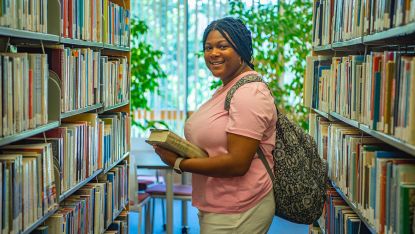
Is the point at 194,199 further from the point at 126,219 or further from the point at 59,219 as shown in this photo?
the point at 126,219

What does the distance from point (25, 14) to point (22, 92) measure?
29 cm

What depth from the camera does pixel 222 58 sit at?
8.93ft

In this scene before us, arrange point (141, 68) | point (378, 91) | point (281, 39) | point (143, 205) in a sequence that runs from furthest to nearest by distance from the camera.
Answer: point (141, 68) → point (281, 39) → point (143, 205) → point (378, 91)

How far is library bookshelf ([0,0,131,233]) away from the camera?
224cm

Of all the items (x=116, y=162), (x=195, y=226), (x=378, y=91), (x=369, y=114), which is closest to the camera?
(x=378, y=91)

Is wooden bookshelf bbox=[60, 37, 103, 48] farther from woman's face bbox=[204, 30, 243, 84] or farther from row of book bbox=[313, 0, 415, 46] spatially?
row of book bbox=[313, 0, 415, 46]

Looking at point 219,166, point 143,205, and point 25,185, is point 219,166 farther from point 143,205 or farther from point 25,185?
point 143,205

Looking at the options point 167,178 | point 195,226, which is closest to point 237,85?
point 167,178

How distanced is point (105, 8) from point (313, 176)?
5.60ft

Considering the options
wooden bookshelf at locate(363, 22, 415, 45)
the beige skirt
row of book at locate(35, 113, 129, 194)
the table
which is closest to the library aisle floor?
the table

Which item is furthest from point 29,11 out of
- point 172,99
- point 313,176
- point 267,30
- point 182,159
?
point 172,99

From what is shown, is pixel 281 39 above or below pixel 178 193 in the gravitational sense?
→ above

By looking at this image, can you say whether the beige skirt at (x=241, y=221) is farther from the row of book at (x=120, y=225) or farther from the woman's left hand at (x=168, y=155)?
the row of book at (x=120, y=225)

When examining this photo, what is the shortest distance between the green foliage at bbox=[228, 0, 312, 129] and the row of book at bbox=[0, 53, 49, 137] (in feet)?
13.0
